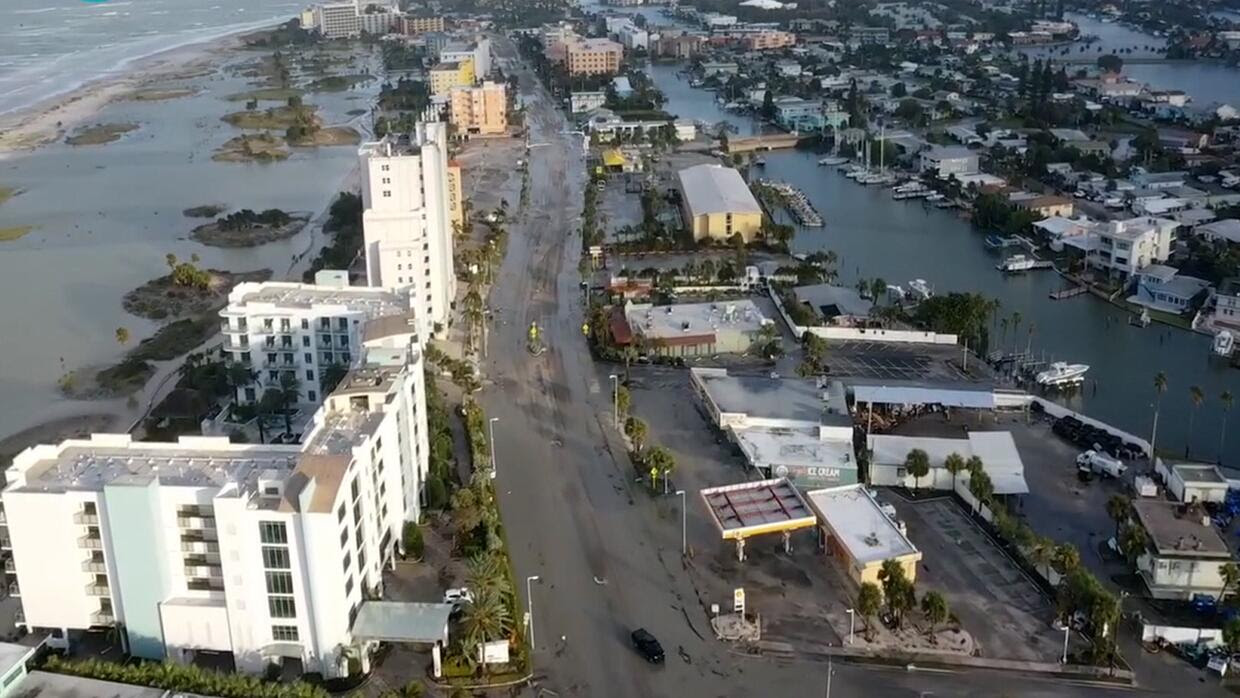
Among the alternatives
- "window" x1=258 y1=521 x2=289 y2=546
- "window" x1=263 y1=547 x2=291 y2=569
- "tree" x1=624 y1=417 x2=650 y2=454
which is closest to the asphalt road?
"tree" x1=624 y1=417 x2=650 y2=454

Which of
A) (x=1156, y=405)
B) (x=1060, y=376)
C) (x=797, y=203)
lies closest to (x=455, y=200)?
(x=797, y=203)

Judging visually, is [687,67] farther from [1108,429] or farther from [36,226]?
[1108,429]

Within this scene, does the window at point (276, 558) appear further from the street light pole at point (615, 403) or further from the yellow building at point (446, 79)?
the yellow building at point (446, 79)

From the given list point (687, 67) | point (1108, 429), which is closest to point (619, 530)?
point (1108, 429)

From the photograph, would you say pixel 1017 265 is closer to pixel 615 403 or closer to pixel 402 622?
pixel 615 403


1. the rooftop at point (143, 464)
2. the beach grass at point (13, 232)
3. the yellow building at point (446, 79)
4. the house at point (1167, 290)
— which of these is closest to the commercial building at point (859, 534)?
the rooftop at point (143, 464)

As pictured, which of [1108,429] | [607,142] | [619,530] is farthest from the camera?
[607,142]

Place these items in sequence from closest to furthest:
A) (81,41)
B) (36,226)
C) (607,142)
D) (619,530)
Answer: (619,530)
(36,226)
(607,142)
(81,41)

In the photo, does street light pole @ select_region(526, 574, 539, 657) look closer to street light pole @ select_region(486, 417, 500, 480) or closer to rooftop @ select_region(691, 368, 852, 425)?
street light pole @ select_region(486, 417, 500, 480)
